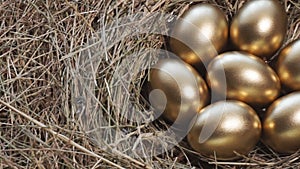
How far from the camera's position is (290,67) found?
1.20 meters

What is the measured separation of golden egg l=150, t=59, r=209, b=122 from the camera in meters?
1.17

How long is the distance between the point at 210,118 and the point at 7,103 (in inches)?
14.7

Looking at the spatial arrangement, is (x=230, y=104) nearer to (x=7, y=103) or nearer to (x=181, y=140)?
(x=181, y=140)

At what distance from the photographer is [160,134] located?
1.17m

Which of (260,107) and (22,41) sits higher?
(22,41)

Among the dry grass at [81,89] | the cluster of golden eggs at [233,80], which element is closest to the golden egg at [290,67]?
the cluster of golden eggs at [233,80]

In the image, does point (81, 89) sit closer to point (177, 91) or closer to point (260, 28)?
point (177, 91)

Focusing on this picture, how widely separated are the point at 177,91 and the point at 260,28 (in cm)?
22

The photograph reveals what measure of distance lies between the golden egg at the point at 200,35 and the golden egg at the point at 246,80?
2.1 inches

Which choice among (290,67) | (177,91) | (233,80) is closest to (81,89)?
(177,91)

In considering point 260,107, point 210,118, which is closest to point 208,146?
point 210,118

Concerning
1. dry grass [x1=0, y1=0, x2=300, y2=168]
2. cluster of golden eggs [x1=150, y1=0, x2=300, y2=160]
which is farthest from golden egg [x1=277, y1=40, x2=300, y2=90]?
dry grass [x1=0, y1=0, x2=300, y2=168]

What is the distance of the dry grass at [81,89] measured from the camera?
1063 mm

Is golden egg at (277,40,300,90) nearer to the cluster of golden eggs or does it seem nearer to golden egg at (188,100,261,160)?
the cluster of golden eggs
